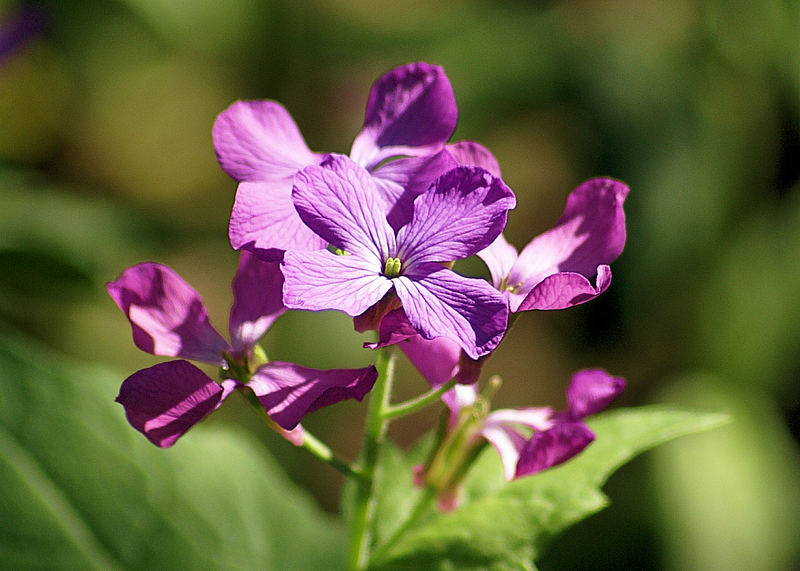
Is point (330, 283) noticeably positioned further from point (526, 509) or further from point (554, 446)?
point (526, 509)

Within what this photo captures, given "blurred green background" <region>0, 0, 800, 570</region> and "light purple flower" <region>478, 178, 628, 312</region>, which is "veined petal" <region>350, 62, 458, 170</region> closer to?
"light purple flower" <region>478, 178, 628, 312</region>

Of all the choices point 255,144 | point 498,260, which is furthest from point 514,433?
point 255,144

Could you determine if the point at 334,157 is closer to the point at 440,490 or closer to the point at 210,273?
the point at 440,490

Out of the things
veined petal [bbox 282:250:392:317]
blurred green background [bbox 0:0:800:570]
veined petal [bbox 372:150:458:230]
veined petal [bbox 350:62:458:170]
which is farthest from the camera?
blurred green background [bbox 0:0:800:570]

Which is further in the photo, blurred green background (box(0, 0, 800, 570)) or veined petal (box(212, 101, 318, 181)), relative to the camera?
blurred green background (box(0, 0, 800, 570))

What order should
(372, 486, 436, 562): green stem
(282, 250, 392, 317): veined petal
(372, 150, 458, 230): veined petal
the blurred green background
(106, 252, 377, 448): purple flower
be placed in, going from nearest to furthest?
(282, 250, 392, 317): veined petal < (106, 252, 377, 448): purple flower < (372, 150, 458, 230): veined petal < (372, 486, 436, 562): green stem < the blurred green background

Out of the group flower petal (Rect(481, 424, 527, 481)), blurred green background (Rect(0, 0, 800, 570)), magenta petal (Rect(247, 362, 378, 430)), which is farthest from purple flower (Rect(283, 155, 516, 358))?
blurred green background (Rect(0, 0, 800, 570))
